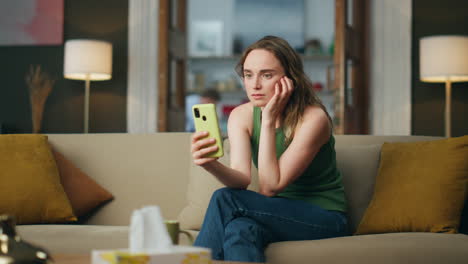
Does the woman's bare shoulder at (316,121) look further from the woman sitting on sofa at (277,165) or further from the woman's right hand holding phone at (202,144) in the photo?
the woman's right hand holding phone at (202,144)

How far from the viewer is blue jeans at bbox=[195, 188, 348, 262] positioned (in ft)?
5.32

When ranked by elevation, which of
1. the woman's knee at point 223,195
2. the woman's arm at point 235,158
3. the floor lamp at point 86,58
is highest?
the floor lamp at point 86,58

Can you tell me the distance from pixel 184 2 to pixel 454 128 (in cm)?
261

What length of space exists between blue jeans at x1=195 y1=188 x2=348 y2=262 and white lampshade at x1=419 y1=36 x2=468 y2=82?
2619 millimetres

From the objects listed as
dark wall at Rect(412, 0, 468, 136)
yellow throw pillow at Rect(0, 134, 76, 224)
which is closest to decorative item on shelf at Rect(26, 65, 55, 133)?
yellow throw pillow at Rect(0, 134, 76, 224)

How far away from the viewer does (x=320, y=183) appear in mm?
2057

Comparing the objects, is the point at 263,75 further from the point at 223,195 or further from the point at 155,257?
the point at 155,257

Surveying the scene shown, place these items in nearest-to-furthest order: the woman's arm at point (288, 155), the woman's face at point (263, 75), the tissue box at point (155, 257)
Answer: the tissue box at point (155, 257)
the woman's arm at point (288, 155)
the woman's face at point (263, 75)

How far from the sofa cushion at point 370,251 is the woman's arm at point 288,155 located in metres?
0.21

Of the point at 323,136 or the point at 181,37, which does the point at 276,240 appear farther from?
the point at 181,37

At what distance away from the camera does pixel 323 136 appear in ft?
6.61

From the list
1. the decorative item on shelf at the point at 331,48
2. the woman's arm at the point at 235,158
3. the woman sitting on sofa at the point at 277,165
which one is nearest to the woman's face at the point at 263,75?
the woman sitting on sofa at the point at 277,165

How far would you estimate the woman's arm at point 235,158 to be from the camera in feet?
5.51

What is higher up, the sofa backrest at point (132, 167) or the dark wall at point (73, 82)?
the dark wall at point (73, 82)
